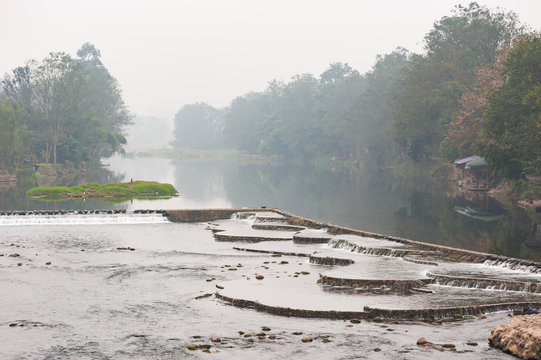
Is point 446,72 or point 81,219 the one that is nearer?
point 81,219

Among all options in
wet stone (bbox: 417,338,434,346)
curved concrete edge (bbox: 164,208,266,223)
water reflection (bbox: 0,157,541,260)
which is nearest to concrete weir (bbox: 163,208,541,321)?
wet stone (bbox: 417,338,434,346)

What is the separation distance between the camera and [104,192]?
66375mm

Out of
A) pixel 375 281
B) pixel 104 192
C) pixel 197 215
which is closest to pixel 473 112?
pixel 104 192

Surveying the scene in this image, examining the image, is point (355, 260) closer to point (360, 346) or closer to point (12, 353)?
point (360, 346)

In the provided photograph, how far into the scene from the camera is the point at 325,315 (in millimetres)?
20109

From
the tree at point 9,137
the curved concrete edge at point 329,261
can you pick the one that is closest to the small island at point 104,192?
the tree at point 9,137

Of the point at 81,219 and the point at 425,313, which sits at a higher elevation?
the point at 81,219

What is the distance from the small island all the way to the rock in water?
5163cm

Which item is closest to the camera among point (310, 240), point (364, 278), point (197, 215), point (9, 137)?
point (364, 278)

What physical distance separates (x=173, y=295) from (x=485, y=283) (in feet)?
35.2

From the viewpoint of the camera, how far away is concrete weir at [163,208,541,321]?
20.5 metres

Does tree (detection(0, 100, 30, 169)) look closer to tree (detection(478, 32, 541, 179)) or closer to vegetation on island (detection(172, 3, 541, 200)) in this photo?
vegetation on island (detection(172, 3, 541, 200))

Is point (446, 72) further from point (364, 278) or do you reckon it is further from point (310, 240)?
point (364, 278)

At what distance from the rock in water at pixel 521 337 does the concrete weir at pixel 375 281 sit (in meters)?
2.68
